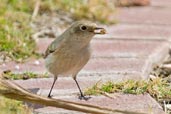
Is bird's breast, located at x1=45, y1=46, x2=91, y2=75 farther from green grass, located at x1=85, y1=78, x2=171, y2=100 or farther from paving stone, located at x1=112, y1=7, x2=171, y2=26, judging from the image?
paving stone, located at x1=112, y1=7, x2=171, y2=26

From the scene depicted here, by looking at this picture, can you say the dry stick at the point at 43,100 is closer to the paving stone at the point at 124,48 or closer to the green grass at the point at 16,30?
the green grass at the point at 16,30

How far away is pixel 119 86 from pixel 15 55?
130 centimetres

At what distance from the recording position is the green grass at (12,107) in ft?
10.4

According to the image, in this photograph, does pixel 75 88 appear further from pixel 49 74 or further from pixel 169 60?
pixel 169 60

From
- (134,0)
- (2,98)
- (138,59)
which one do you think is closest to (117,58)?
(138,59)

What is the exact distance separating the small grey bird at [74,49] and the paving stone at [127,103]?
0.39ft

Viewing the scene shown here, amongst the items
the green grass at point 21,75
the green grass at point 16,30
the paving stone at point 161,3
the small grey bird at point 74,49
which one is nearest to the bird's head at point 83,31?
the small grey bird at point 74,49

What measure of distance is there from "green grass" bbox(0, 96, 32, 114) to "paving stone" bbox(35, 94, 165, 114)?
19cm

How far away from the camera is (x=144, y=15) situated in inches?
276

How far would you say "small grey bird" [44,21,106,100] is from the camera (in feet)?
12.9

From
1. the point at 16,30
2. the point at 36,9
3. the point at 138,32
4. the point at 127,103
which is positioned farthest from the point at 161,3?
the point at 127,103

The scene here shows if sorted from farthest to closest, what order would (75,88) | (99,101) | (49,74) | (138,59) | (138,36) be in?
(138,36)
(138,59)
(49,74)
(75,88)
(99,101)

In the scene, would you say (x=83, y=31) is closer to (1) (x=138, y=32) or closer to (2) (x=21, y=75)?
(2) (x=21, y=75)

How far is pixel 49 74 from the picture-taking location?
4668mm
